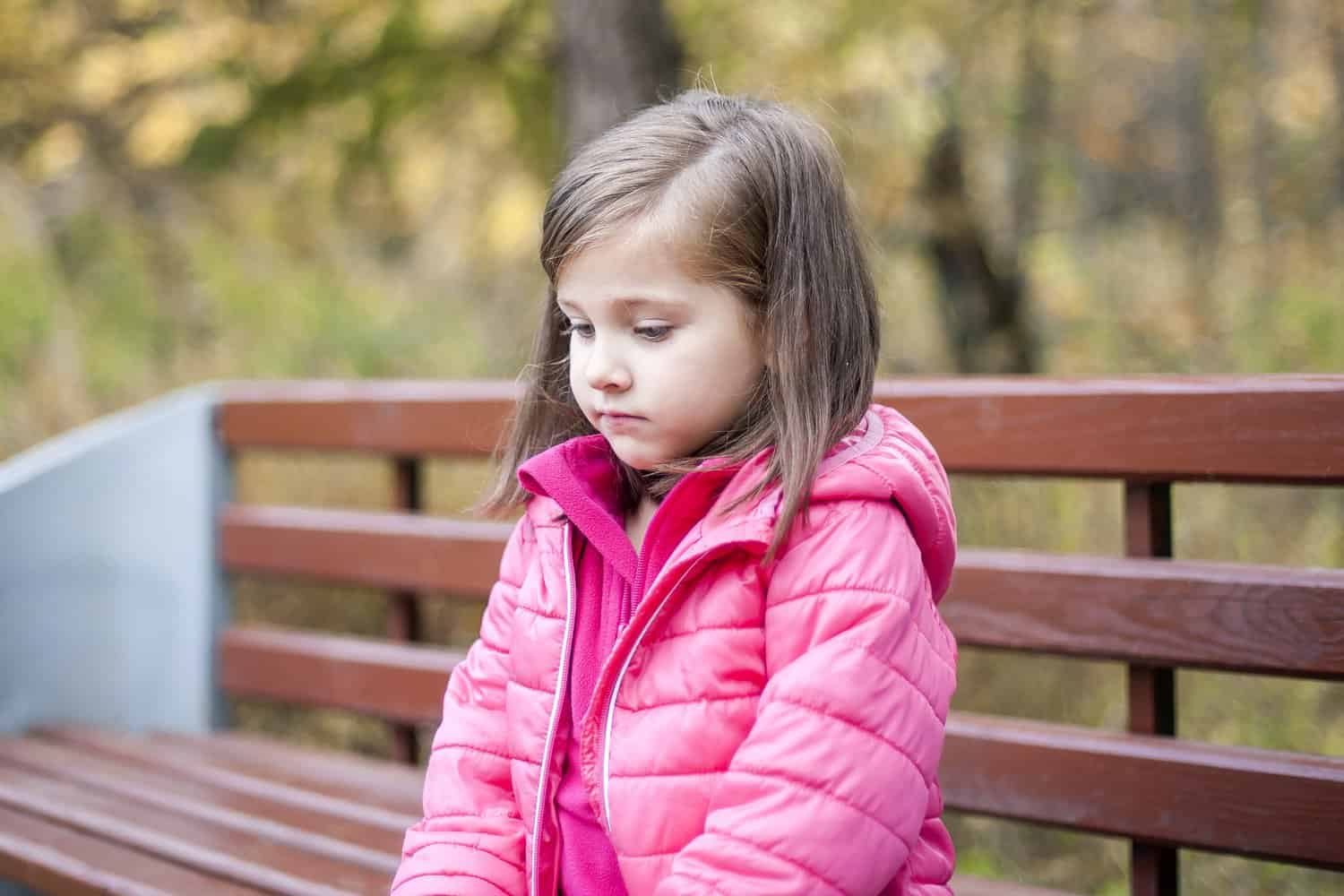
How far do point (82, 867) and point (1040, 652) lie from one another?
1697mm

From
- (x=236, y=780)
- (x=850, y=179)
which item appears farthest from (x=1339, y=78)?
(x=236, y=780)

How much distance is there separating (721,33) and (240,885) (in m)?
4.45

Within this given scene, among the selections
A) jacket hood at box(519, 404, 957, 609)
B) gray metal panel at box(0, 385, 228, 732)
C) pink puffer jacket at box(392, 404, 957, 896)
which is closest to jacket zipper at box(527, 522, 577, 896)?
pink puffer jacket at box(392, 404, 957, 896)

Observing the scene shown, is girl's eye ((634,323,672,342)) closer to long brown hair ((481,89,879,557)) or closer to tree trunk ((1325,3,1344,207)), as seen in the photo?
long brown hair ((481,89,879,557))

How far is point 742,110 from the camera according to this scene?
5.98 ft

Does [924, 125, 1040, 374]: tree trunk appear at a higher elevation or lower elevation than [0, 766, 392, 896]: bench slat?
higher

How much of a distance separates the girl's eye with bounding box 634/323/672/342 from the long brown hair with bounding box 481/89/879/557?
0.08m

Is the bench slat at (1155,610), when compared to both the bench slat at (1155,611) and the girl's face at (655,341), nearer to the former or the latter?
the bench slat at (1155,611)

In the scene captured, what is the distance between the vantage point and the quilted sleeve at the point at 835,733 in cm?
156

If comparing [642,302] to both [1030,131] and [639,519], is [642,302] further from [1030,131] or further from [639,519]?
[1030,131]

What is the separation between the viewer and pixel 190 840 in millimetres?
2607

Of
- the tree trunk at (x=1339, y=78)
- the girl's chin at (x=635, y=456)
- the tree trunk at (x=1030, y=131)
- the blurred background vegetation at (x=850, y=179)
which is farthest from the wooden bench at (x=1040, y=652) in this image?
the tree trunk at (x=1339, y=78)

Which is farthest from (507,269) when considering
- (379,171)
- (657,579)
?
(657,579)

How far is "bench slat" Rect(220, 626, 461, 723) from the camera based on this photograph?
3242 mm
